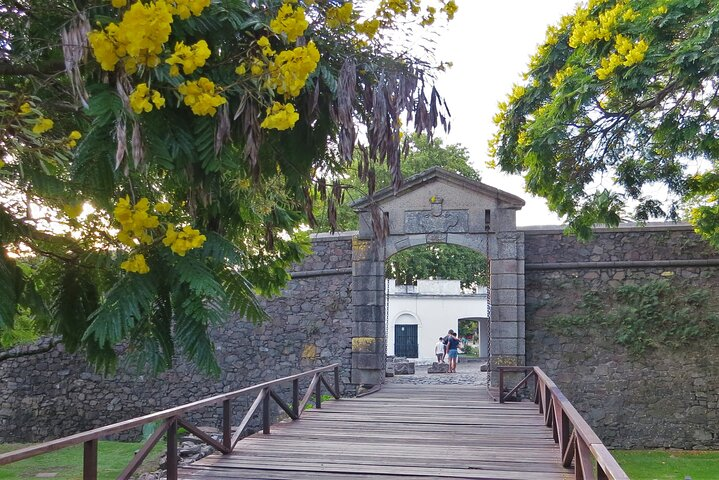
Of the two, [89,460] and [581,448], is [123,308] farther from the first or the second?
[581,448]

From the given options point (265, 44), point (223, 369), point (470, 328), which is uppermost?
point (265, 44)

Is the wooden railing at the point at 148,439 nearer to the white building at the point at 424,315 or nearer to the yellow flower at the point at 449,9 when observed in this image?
the yellow flower at the point at 449,9

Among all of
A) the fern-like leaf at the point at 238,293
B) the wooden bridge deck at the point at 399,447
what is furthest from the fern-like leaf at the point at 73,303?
the wooden bridge deck at the point at 399,447

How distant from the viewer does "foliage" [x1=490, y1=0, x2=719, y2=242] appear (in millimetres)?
7359

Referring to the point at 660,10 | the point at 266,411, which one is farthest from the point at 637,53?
the point at 266,411

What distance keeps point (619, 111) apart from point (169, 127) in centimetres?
768

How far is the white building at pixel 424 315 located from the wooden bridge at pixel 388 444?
17168 millimetres

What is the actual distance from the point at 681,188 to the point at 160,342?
8.74m

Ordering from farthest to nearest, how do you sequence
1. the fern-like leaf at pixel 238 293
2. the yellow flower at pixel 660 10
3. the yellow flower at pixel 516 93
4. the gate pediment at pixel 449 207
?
the gate pediment at pixel 449 207, the yellow flower at pixel 516 93, the yellow flower at pixel 660 10, the fern-like leaf at pixel 238 293

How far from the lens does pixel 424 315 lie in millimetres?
27172

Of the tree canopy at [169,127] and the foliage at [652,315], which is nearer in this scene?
the tree canopy at [169,127]

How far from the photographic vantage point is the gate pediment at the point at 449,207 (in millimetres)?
12422

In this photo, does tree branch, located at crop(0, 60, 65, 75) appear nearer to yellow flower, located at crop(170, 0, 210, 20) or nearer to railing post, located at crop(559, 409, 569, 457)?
yellow flower, located at crop(170, 0, 210, 20)

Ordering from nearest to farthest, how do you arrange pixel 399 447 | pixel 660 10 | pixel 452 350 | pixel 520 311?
pixel 399 447
pixel 660 10
pixel 520 311
pixel 452 350
